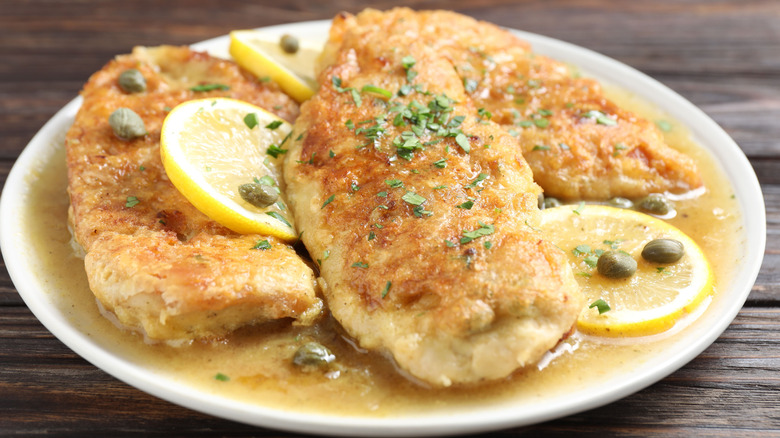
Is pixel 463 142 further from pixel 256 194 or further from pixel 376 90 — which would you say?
pixel 256 194

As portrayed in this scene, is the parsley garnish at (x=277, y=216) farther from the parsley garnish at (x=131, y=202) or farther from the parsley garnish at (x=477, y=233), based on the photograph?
the parsley garnish at (x=477, y=233)

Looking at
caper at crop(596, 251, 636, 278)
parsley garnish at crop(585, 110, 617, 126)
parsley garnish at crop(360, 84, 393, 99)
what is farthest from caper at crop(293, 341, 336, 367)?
parsley garnish at crop(585, 110, 617, 126)

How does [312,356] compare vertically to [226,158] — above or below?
below

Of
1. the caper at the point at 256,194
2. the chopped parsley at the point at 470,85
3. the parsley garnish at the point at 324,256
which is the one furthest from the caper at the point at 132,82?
the chopped parsley at the point at 470,85

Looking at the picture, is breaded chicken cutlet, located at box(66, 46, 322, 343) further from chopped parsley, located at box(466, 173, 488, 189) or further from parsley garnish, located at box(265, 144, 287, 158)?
chopped parsley, located at box(466, 173, 488, 189)

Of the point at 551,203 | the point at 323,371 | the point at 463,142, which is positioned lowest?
the point at 323,371

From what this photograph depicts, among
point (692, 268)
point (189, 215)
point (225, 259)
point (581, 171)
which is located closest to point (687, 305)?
point (692, 268)

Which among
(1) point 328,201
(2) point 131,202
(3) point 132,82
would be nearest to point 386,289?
(1) point 328,201
